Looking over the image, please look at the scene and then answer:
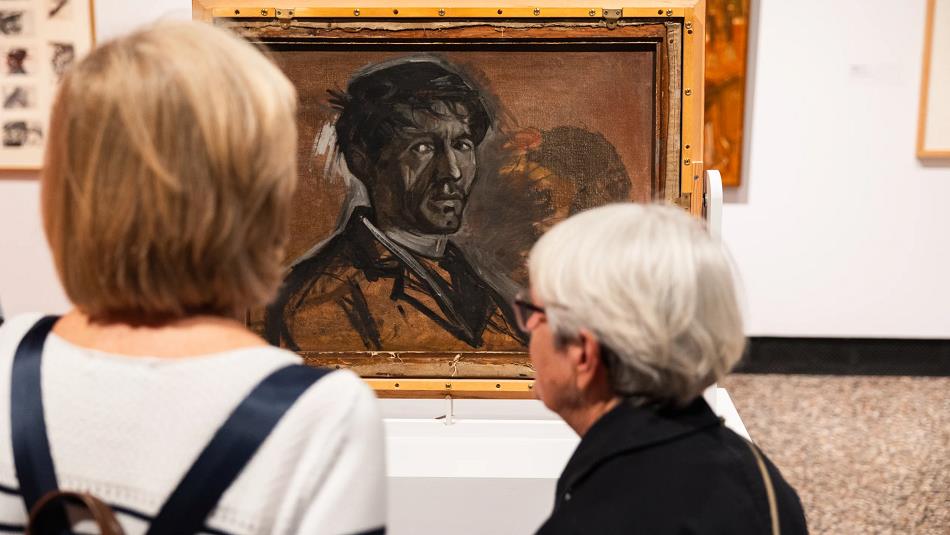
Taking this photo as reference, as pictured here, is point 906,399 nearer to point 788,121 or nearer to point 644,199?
point 788,121

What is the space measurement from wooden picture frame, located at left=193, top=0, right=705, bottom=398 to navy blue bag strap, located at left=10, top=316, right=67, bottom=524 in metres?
1.49

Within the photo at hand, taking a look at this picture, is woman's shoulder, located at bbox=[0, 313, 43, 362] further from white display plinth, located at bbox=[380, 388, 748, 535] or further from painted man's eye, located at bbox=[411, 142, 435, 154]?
painted man's eye, located at bbox=[411, 142, 435, 154]

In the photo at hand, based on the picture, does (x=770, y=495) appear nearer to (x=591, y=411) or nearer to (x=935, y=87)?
(x=591, y=411)

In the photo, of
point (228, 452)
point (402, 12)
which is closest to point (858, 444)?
point (402, 12)

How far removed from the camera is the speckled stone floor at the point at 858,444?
3330mm

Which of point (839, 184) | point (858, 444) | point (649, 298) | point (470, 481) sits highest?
point (649, 298)

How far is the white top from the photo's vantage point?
81 cm

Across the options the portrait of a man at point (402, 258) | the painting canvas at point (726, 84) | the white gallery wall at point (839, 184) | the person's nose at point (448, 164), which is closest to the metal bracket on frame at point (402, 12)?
the portrait of a man at point (402, 258)

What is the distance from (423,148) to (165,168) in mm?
1584

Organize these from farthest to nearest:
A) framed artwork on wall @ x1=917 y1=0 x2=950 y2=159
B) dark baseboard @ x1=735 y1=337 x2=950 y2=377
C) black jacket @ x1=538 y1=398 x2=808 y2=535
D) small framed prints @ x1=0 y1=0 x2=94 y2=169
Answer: dark baseboard @ x1=735 y1=337 x2=950 y2=377
framed artwork on wall @ x1=917 y1=0 x2=950 y2=159
small framed prints @ x1=0 y1=0 x2=94 y2=169
black jacket @ x1=538 y1=398 x2=808 y2=535

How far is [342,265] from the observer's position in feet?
7.77

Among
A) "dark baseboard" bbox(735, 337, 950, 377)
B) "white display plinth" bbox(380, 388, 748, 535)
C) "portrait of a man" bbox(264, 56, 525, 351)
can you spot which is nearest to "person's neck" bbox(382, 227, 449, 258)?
"portrait of a man" bbox(264, 56, 525, 351)

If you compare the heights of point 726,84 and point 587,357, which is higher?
point 726,84

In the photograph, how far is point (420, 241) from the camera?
2381mm
